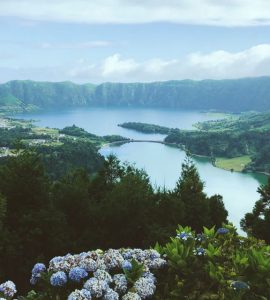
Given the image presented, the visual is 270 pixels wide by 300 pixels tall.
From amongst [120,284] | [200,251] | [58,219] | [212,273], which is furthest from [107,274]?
[58,219]

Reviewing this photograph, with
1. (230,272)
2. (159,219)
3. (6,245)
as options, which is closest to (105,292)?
(230,272)

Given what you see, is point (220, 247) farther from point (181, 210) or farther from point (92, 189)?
point (92, 189)

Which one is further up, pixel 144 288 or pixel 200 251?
pixel 200 251

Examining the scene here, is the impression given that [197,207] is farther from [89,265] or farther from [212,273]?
[89,265]

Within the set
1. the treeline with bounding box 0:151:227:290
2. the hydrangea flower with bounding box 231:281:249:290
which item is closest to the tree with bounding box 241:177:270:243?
the treeline with bounding box 0:151:227:290

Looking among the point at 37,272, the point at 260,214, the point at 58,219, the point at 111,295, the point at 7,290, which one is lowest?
the point at 260,214

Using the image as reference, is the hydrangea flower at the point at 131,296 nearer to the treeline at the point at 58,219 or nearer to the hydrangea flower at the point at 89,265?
the hydrangea flower at the point at 89,265

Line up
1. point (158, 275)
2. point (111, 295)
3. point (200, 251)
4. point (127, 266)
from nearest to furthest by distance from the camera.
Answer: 1. point (111, 295)
2. point (127, 266)
3. point (158, 275)
4. point (200, 251)

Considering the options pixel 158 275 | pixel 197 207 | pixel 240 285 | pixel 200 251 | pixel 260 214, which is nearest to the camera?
pixel 240 285

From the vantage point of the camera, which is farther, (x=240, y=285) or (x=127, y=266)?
(x=127, y=266)
